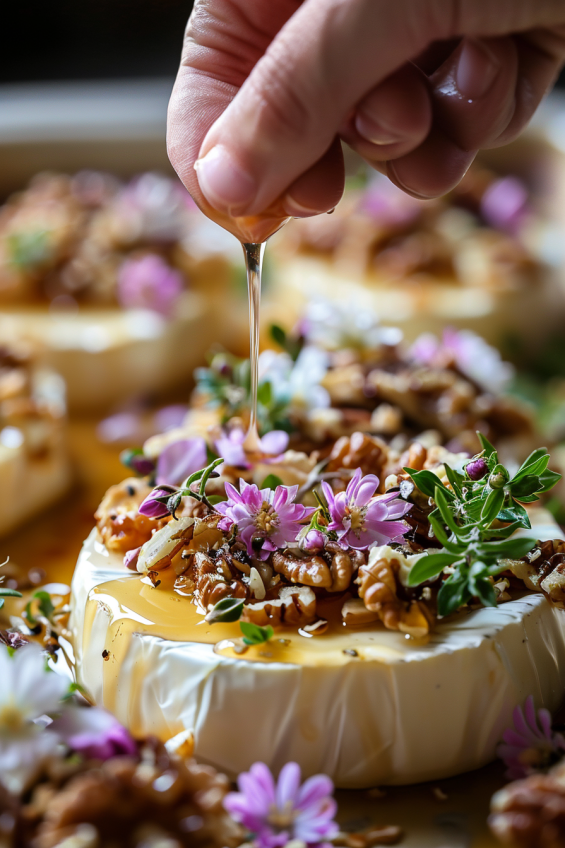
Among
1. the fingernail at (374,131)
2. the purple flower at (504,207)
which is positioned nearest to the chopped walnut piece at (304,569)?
the fingernail at (374,131)

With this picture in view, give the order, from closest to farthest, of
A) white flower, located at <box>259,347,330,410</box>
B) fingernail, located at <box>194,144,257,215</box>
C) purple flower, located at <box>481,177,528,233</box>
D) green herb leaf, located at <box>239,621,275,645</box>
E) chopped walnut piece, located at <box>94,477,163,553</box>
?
fingernail, located at <box>194,144,257,215</box>, green herb leaf, located at <box>239,621,275,645</box>, chopped walnut piece, located at <box>94,477,163,553</box>, white flower, located at <box>259,347,330,410</box>, purple flower, located at <box>481,177,528,233</box>

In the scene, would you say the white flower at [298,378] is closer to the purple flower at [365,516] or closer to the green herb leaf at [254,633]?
the purple flower at [365,516]

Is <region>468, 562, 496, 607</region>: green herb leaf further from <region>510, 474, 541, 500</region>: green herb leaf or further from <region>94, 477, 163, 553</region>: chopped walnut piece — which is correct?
<region>94, 477, 163, 553</region>: chopped walnut piece

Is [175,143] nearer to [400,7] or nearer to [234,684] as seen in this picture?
[400,7]

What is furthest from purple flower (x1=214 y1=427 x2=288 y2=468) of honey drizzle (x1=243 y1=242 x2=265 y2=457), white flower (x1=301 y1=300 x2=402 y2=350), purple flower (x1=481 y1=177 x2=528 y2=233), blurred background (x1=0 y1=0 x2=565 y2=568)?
purple flower (x1=481 y1=177 x2=528 y2=233)

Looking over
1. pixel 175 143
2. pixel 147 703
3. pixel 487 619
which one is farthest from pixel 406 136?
pixel 147 703

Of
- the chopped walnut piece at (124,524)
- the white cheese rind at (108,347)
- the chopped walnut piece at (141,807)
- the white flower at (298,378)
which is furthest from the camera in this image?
the white cheese rind at (108,347)
